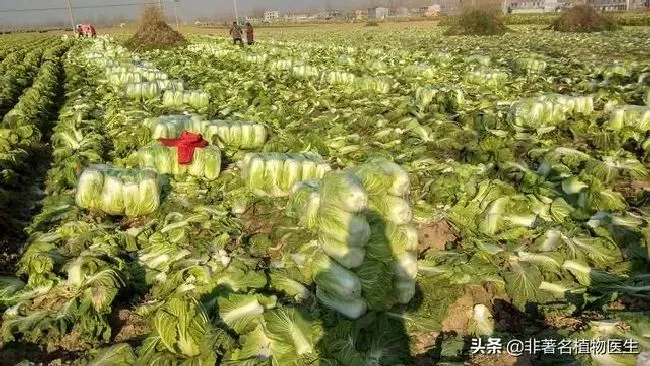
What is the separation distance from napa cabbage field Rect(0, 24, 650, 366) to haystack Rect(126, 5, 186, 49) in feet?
86.9

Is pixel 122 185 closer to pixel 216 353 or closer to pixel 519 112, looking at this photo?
pixel 216 353

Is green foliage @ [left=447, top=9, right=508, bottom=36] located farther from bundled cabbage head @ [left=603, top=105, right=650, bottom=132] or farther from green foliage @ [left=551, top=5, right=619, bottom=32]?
bundled cabbage head @ [left=603, top=105, right=650, bottom=132]

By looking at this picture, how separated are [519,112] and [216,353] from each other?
8.51 meters

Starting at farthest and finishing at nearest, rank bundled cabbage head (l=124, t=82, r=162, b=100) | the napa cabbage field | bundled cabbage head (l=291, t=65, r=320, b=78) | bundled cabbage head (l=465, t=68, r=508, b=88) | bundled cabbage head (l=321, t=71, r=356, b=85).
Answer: bundled cabbage head (l=291, t=65, r=320, b=78) → bundled cabbage head (l=321, t=71, r=356, b=85) → bundled cabbage head (l=465, t=68, r=508, b=88) → bundled cabbage head (l=124, t=82, r=162, b=100) → the napa cabbage field

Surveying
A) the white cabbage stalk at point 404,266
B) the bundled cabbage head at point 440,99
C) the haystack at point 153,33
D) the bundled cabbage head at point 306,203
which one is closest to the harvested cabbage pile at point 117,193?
the bundled cabbage head at point 306,203

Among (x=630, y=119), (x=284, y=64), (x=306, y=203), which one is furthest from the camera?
(x=284, y=64)

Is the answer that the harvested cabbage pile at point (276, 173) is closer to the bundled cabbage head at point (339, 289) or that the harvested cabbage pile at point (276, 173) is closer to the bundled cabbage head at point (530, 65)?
the bundled cabbage head at point (339, 289)

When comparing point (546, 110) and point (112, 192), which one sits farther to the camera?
point (546, 110)

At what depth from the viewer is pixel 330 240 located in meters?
4.47

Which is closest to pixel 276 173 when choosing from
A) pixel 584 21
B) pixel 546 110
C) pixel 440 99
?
pixel 546 110

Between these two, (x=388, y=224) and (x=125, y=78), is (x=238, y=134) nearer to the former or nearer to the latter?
(x=388, y=224)

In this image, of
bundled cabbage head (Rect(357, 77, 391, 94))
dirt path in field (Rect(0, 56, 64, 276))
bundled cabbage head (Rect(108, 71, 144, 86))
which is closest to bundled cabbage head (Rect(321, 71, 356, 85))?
bundled cabbage head (Rect(357, 77, 391, 94))

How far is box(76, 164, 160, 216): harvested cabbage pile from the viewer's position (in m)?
6.80

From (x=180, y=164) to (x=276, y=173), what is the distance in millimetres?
1719
